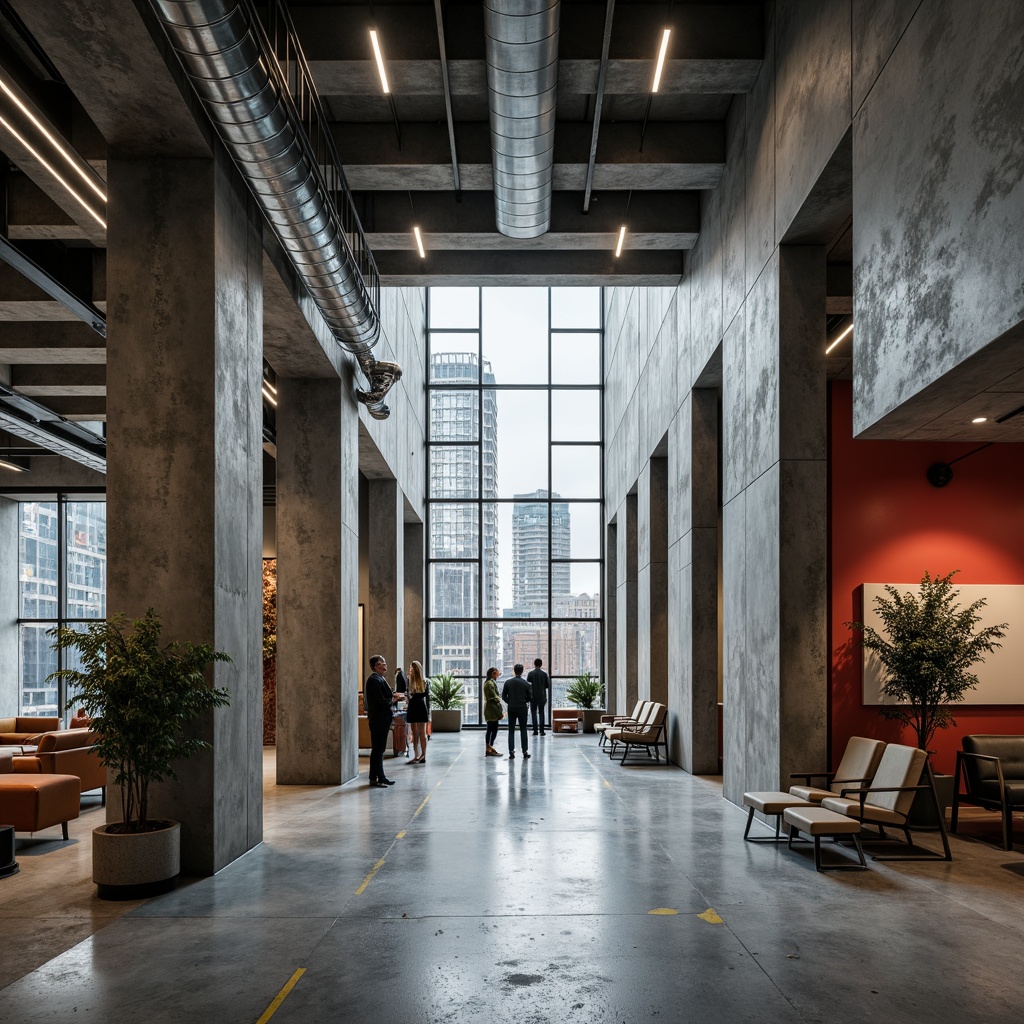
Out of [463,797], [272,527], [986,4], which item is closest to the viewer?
[986,4]

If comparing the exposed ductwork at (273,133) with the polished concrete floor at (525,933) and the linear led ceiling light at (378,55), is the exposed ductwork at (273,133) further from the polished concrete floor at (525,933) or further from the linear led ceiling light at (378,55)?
the polished concrete floor at (525,933)

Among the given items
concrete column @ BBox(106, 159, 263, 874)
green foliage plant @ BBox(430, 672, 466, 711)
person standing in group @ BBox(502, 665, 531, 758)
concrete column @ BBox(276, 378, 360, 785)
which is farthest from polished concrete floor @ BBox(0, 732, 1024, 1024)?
green foliage plant @ BBox(430, 672, 466, 711)

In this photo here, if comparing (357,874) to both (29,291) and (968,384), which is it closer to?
(968,384)

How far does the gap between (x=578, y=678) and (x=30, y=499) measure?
40.8ft

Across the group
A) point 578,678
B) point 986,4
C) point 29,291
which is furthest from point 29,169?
point 578,678

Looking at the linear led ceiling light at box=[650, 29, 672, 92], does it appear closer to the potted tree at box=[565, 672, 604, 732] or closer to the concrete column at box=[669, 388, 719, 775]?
the concrete column at box=[669, 388, 719, 775]

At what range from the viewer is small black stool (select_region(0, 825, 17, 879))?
6602mm

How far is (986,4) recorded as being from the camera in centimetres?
423

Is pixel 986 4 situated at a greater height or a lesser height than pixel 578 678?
greater

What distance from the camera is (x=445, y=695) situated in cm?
2036

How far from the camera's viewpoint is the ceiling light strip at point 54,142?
254 inches

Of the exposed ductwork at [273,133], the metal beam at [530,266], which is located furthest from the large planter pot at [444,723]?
the exposed ductwork at [273,133]

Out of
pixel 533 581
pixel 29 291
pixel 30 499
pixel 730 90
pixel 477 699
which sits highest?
pixel 730 90

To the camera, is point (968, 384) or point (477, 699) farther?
point (477, 699)
